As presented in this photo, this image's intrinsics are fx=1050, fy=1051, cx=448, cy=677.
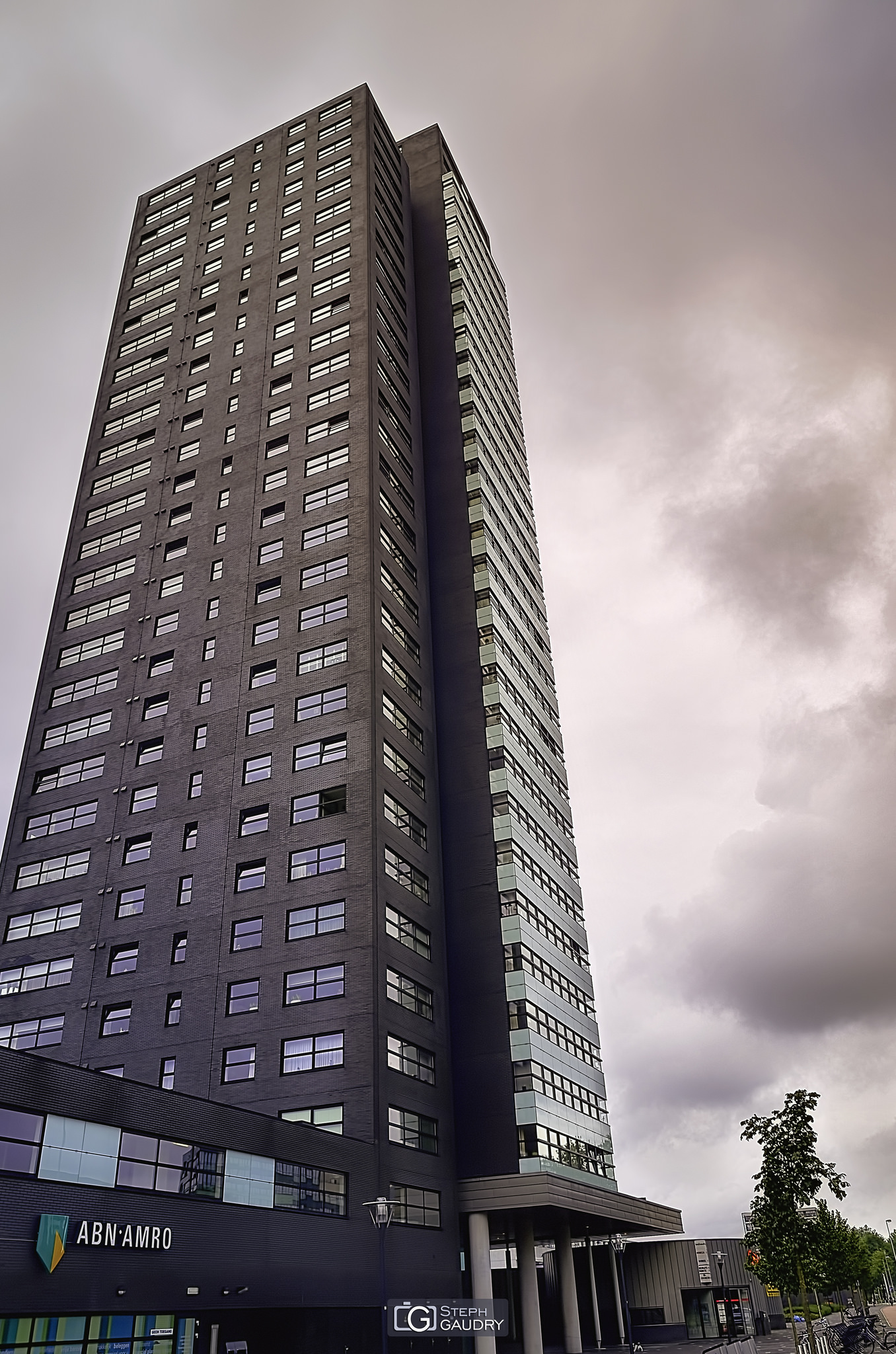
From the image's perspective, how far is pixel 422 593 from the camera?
76438 mm

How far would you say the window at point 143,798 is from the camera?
64250 millimetres

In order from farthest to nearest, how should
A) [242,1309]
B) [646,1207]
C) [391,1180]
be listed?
[646,1207] → [391,1180] → [242,1309]

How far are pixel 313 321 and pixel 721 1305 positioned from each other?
284ft

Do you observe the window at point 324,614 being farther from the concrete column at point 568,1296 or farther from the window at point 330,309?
the concrete column at point 568,1296

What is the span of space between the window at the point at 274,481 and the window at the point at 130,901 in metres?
28.9

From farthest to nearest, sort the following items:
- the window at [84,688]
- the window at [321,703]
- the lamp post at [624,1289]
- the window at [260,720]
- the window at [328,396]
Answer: the window at [328,396] < the window at [84,688] < the lamp post at [624,1289] < the window at [260,720] < the window at [321,703]

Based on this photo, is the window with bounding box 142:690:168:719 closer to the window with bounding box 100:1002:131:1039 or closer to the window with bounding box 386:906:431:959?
the window with bounding box 100:1002:131:1039

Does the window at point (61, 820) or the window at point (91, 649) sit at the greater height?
the window at point (91, 649)

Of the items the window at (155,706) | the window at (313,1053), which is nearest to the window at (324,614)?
the window at (155,706)

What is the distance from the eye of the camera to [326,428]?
7519 cm

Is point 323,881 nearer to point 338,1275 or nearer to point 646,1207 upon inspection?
point 338,1275

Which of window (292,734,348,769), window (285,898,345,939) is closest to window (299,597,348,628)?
window (292,734,348,769)

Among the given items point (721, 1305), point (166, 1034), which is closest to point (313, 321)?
point (166, 1034)

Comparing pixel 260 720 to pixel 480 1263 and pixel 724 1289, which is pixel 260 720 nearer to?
pixel 480 1263
